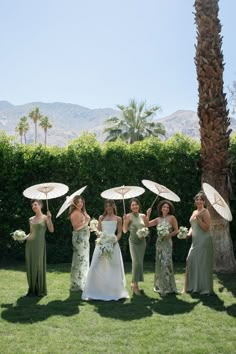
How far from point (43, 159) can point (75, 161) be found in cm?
105

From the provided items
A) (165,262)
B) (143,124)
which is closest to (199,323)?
(165,262)

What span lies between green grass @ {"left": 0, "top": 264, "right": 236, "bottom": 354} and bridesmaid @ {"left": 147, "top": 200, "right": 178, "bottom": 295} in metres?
0.28

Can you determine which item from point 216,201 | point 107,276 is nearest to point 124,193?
point 107,276

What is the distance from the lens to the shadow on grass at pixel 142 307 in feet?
25.3

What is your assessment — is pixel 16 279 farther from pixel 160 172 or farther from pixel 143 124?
pixel 143 124

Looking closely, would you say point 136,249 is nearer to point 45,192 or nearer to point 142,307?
point 142,307

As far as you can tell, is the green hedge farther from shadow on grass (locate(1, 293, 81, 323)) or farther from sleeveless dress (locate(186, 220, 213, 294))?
shadow on grass (locate(1, 293, 81, 323))

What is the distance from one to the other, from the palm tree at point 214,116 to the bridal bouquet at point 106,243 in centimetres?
380

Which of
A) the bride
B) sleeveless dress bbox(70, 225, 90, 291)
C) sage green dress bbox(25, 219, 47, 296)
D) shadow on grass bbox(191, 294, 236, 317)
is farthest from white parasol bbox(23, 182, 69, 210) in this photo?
shadow on grass bbox(191, 294, 236, 317)

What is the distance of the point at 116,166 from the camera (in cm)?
1413

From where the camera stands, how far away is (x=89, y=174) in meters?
14.1

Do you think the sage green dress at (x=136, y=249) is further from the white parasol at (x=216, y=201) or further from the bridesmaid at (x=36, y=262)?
the bridesmaid at (x=36, y=262)

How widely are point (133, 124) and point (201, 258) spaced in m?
36.7

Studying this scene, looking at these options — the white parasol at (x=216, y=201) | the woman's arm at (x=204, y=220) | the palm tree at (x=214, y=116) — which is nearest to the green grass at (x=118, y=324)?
the woman's arm at (x=204, y=220)
